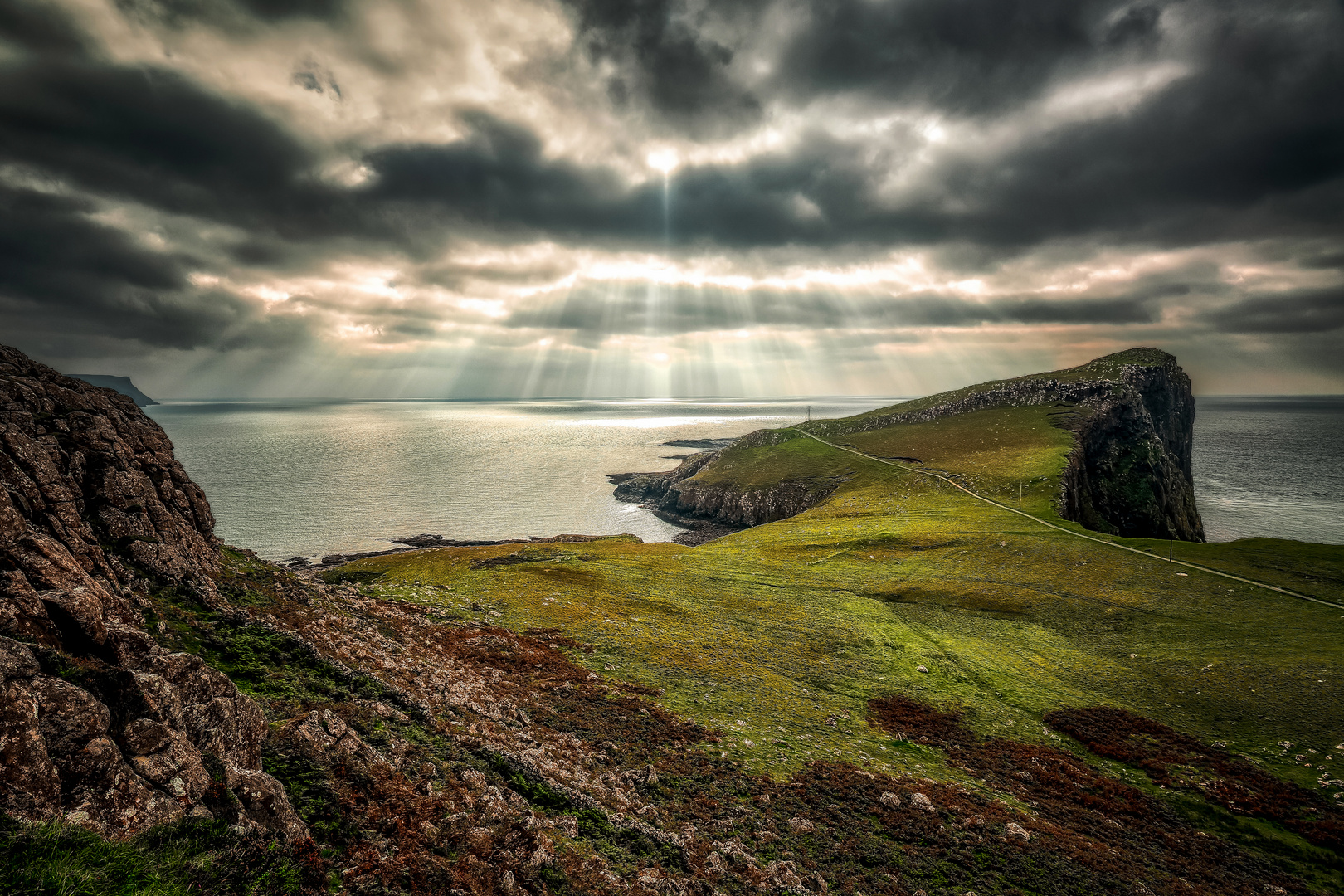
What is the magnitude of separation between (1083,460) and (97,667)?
125 meters

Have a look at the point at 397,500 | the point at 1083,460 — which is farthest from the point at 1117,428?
the point at 397,500

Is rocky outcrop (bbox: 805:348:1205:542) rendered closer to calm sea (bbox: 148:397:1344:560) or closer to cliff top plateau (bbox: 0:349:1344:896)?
calm sea (bbox: 148:397:1344:560)

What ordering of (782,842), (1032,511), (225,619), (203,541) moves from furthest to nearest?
(1032,511)
(203,541)
(225,619)
(782,842)

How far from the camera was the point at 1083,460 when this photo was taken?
97875 mm

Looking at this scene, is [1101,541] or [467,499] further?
[467,499]

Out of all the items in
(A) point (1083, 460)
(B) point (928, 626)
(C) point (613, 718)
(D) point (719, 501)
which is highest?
(A) point (1083, 460)

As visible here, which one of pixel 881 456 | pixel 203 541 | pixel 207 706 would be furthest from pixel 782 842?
pixel 881 456

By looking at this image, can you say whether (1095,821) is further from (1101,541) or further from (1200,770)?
(1101,541)

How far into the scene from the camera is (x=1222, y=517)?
118m

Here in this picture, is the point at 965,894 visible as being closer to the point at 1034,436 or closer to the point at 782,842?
the point at 782,842

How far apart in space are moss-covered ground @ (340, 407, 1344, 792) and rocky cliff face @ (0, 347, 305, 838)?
54.9ft

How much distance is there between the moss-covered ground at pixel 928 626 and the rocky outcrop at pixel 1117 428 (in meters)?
30.3

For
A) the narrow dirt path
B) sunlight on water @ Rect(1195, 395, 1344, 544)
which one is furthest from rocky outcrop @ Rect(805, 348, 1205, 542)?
the narrow dirt path

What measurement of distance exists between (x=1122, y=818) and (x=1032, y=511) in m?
62.5
